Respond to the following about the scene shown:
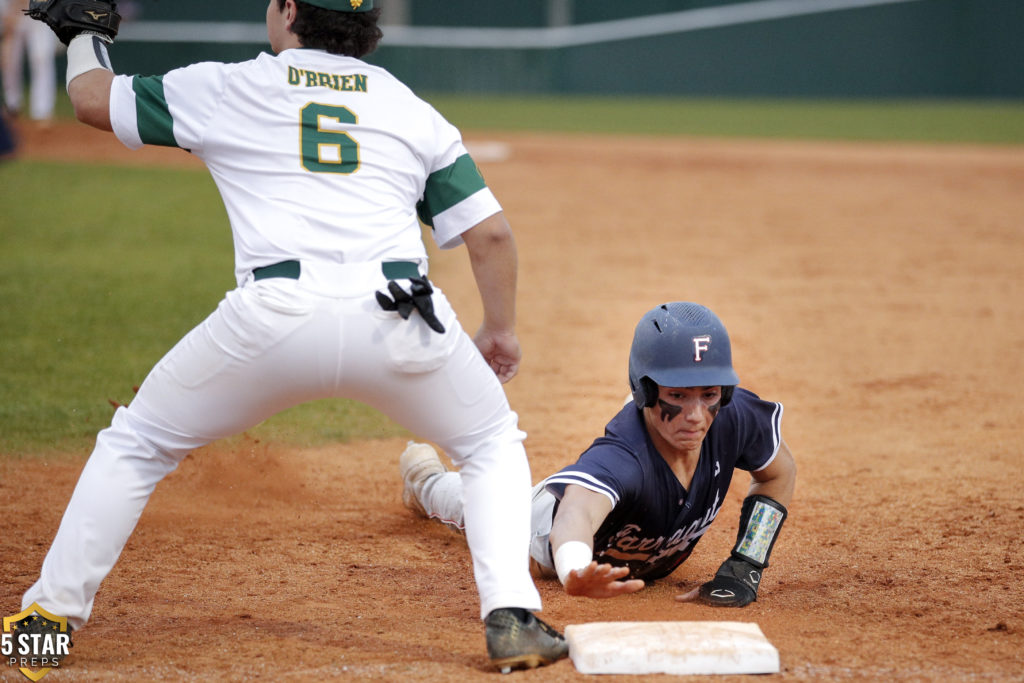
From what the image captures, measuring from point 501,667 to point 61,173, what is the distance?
11503mm

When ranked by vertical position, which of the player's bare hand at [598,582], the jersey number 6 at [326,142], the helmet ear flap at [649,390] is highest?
the jersey number 6 at [326,142]

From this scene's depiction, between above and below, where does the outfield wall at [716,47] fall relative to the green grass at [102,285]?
above

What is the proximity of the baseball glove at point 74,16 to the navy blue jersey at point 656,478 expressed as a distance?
163 centimetres

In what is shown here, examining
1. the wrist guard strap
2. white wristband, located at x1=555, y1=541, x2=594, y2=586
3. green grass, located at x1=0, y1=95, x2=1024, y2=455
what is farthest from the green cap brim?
green grass, located at x1=0, y1=95, x2=1024, y2=455

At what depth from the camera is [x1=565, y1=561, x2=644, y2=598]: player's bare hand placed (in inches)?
97.7

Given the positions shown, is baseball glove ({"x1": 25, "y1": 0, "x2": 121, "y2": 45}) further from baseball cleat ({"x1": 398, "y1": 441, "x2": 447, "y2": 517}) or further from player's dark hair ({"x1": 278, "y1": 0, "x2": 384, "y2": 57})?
baseball cleat ({"x1": 398, "y1": 441, "x2": 447, "y2": 517})

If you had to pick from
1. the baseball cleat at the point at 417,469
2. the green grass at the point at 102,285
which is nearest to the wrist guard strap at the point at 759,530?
the baseball cleat at the point at 417,469

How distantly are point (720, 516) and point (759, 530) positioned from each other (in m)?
0.98

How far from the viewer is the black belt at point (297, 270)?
2533 mm

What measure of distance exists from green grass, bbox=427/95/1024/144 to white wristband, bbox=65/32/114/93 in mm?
15254

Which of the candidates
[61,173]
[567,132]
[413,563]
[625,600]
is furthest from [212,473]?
[567,132]

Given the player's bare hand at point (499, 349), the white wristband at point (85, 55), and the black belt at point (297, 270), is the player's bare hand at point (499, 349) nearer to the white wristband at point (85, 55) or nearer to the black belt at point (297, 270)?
the black belt at point (297, 270)

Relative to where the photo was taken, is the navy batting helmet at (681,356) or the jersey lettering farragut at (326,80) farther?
the navy batting helmet at (681,356)

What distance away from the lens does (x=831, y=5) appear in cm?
2389
